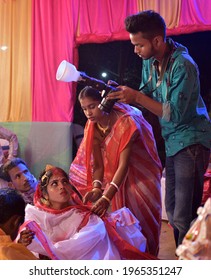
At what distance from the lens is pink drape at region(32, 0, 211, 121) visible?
2578mm

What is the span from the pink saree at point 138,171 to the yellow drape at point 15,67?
1.44 meters

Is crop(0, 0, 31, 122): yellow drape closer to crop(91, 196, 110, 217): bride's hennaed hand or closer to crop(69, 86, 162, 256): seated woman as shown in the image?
crop(69, 86, 162, 256): seated woman

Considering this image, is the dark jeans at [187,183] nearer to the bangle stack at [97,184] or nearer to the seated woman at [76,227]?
the seated woman at [76,227]

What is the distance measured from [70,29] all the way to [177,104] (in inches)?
67.3

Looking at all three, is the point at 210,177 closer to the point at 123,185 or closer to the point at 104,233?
the point at 123,185

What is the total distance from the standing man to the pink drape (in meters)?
1.10

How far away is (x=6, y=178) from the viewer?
2.19 metres

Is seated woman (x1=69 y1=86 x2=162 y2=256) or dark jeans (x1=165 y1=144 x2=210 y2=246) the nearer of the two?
dark jeans (x1=165 y1=144 x2=210 y2=246)

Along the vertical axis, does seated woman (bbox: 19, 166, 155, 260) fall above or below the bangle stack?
below

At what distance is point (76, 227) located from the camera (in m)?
1.58

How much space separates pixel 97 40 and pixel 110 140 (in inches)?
51.0

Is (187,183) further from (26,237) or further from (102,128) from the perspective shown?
(26,237)

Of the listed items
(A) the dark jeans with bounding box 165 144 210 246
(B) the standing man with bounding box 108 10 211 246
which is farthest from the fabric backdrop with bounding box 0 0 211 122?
(A) the dark jeans with bounding box 165 144 210 246

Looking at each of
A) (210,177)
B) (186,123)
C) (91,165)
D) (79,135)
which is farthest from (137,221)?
(79,135)
